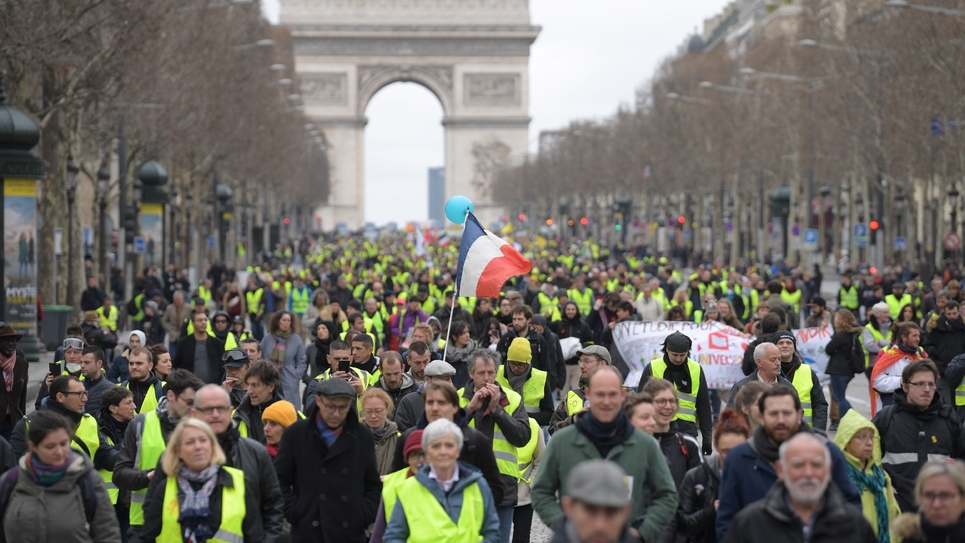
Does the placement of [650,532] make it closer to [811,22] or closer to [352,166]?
[811,22]

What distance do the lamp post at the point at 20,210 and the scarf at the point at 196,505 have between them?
15.2m

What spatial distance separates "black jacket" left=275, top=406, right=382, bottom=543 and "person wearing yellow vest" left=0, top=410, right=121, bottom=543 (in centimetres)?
89

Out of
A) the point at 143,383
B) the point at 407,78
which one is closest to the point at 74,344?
the point at 143,383

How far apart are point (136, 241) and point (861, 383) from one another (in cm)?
1889

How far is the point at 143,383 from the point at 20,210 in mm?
13013

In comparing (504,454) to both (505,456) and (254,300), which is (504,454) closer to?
(505,456)

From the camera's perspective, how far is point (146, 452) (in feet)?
26.9

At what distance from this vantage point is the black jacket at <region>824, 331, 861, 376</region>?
15859mm

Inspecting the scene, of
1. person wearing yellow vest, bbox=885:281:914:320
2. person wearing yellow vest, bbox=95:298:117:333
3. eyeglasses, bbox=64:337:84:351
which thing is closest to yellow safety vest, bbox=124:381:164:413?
eyeglasses, bbox=64:337:84:351

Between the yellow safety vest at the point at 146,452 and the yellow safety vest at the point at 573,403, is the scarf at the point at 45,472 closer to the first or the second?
the yellow safety vest at the point at 146,452

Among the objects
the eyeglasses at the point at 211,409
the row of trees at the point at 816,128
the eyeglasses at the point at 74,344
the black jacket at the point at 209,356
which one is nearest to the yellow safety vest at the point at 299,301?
the black jacket at the point at 209,356

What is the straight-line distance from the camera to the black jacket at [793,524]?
6160 mm

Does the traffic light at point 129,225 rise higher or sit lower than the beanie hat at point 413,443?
higher

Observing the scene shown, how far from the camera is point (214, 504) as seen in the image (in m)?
7.11
